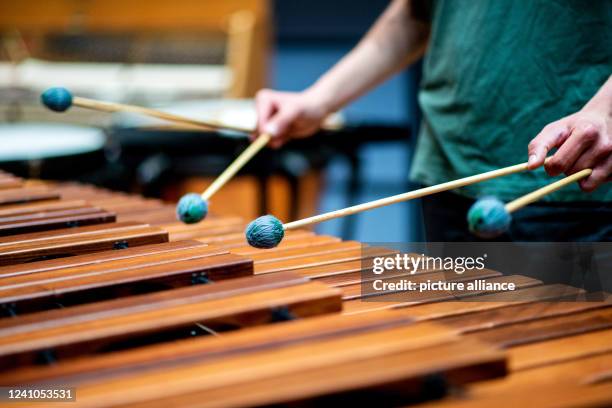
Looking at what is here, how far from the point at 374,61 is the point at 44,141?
165 centimetres

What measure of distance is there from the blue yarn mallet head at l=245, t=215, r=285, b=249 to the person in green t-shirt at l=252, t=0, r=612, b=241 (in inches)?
20.8

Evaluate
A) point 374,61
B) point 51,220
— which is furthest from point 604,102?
point 51,220

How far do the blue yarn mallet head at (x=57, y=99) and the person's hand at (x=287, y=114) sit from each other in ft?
1.40

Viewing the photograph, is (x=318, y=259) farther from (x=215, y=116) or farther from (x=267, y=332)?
(x=215, y=116)

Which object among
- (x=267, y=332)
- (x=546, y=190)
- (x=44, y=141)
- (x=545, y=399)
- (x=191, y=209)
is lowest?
(x=545, y=399)

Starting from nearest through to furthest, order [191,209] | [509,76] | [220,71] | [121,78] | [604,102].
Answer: [604,102] → [191,209] → [509,76] → [121,78] → [220,71]

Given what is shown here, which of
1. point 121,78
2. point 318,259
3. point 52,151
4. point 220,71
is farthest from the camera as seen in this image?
point 220,71

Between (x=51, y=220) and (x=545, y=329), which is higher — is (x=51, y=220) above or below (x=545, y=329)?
above

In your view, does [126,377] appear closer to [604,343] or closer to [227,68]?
[604,343]

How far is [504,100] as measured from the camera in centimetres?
176

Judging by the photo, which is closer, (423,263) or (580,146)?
(580,146)

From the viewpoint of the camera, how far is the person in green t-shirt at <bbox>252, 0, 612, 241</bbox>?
167 cm

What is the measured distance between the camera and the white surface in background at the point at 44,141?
295cm
